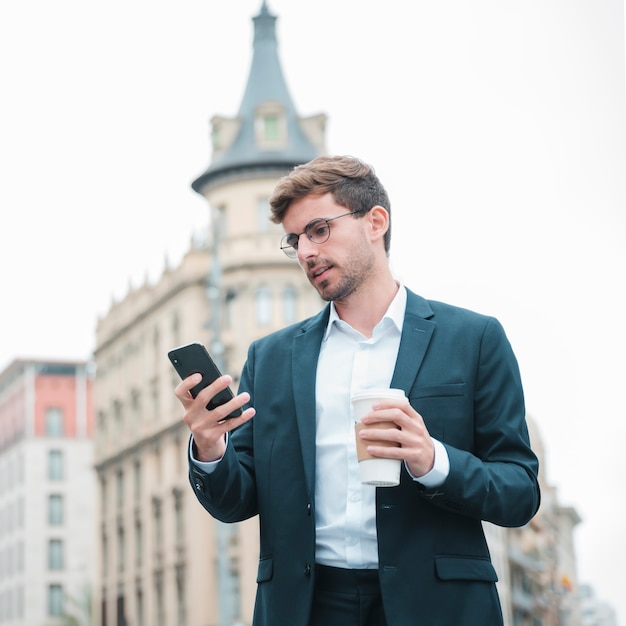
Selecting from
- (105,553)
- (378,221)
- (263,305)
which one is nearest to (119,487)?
(105,553)

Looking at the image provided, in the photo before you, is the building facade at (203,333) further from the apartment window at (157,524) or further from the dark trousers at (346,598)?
the dark trousers at (346,598)

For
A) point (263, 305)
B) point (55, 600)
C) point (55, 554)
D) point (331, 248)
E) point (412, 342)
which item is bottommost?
point (412, 342)

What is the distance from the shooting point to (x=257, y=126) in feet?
154

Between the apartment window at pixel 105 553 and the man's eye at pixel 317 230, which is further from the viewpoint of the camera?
the apartment window at pixel 105 553

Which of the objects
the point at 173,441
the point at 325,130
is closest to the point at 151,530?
the point at 173,441

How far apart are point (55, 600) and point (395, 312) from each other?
257ft

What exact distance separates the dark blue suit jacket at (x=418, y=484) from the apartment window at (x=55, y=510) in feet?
255

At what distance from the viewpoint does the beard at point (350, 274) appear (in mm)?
3383

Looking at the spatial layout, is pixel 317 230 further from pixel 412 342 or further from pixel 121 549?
pixel 121 549

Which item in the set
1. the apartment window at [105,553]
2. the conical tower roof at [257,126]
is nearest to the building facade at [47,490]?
the apartment window at [105,553]

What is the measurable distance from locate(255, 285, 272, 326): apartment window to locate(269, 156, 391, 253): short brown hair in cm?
4157

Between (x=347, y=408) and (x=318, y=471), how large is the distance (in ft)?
0.58

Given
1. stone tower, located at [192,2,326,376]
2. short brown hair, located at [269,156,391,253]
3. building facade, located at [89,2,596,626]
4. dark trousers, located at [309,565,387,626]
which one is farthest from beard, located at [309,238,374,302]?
stone tower, located at [192,2,326,376]

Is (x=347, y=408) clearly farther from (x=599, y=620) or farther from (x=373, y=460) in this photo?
(x=599, y=620)
